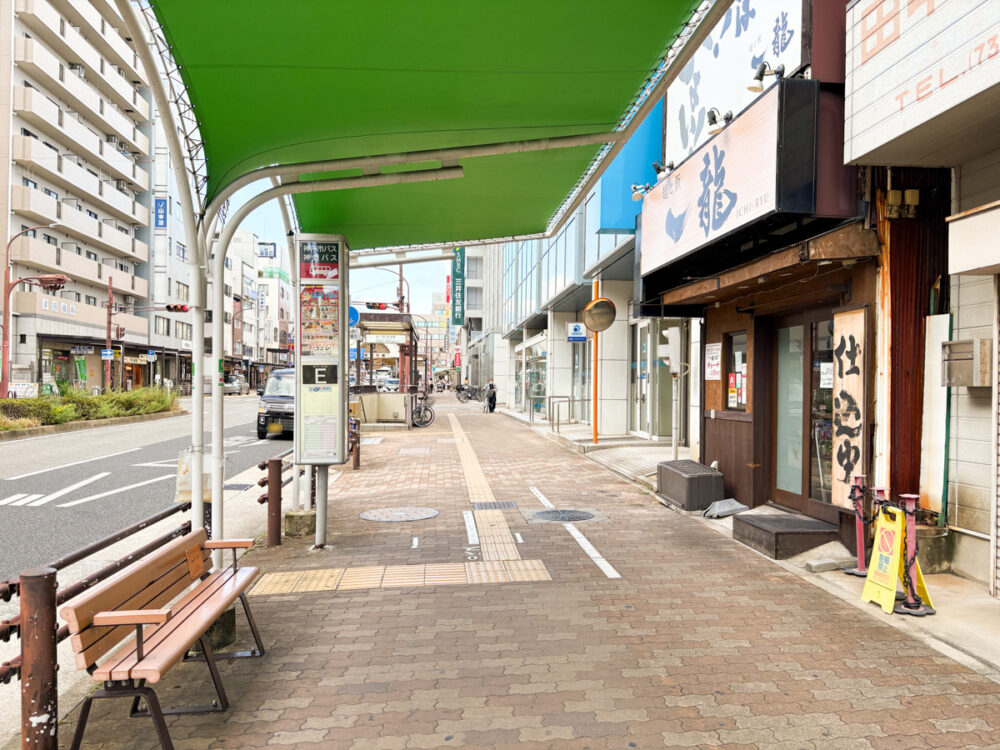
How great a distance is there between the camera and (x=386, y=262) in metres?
8.90

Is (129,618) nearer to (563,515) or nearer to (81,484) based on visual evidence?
(563,515)

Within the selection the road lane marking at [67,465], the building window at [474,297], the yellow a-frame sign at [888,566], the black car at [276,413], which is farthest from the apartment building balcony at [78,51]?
the yellow a-frame sign at [888,566]

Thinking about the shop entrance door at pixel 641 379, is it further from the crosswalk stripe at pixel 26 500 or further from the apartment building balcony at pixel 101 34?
the apartment building balcony at pixel 101 34

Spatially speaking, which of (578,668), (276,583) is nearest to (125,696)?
(578,668)

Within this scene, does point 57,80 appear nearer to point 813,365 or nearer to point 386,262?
point 386,262

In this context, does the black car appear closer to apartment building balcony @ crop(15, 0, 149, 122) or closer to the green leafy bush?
the green leafy bush

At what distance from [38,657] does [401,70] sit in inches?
138

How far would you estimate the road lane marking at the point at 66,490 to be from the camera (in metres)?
9.24

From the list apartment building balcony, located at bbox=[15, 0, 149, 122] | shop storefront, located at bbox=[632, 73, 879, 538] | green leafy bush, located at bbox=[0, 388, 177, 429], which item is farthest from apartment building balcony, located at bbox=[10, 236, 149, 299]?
shop storefront, located at bbox=[632, 73, 879, 538]

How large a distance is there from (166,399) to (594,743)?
100 feet

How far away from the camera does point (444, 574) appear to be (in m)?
5.89

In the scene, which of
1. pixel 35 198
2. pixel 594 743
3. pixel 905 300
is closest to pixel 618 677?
pixel 594 743

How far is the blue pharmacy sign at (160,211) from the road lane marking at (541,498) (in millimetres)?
52315

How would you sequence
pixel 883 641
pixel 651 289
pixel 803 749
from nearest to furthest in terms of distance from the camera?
pixel 803 749
pixel 883 641
pixel 651 289
